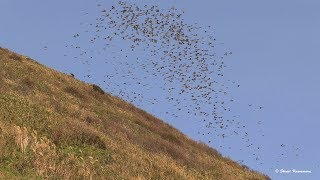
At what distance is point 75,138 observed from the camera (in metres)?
18.8

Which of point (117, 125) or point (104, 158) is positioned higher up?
point (117, 125)

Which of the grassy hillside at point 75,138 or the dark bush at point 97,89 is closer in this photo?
the grassy hillside at point 75,138

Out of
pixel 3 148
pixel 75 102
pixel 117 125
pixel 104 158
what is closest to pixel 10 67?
pixel 75 102

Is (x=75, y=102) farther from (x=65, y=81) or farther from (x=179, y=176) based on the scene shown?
(x=179, y=176)

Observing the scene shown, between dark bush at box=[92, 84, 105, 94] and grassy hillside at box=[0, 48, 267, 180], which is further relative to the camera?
dark bush at box=[92, 84, 105, 94]

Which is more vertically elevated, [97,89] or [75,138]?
[97,89]

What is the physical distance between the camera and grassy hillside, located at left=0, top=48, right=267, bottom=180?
14.0 metres

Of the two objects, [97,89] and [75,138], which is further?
[97,89]

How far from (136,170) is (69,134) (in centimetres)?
331

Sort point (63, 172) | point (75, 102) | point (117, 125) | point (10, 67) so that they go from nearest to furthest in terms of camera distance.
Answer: point (63, 172)
point (117, 125)
point (75, 102)
point (10, 67)

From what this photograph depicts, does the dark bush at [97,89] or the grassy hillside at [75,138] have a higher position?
the dark bush at [97,89]

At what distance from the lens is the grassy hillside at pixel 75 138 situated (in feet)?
46.1

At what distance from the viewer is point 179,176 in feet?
61.9

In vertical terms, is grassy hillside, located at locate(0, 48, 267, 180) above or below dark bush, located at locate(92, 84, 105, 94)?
below
